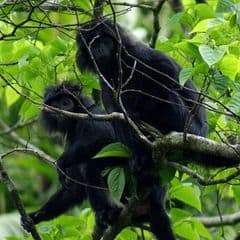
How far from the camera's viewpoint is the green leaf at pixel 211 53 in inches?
153

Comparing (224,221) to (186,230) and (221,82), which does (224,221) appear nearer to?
(186,230)

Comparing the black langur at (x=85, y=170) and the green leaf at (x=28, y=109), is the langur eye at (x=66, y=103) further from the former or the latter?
the green leaf at (x=28, y=109)

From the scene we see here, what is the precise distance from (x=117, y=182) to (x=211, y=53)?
3.42ft

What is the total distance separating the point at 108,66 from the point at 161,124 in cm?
55

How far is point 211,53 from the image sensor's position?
3.94 metres

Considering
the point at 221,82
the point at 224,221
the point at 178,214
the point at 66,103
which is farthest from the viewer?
the point at 224,221

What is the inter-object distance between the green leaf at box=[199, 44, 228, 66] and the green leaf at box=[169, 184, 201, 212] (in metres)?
1.36

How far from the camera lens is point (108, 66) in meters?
5.29

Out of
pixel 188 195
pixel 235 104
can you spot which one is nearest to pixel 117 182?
pixel 188 195

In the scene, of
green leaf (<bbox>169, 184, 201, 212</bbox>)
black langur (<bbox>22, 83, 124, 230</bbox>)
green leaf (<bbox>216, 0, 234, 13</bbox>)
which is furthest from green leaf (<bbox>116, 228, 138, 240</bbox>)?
green leaf (<bbox>216, 0, 234, 13</bbox>)

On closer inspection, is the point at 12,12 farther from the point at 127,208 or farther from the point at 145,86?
the point at 127,208

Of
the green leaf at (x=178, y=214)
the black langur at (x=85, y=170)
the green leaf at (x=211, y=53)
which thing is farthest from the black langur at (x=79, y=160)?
the green leaf at (x=211, y=53)

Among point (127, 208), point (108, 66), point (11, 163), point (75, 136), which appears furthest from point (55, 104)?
point (11, 163)

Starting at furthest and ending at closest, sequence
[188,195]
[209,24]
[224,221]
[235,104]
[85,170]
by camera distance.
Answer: [224,221]
[85,170]
[188,195]
[209,24]
[235,104]
